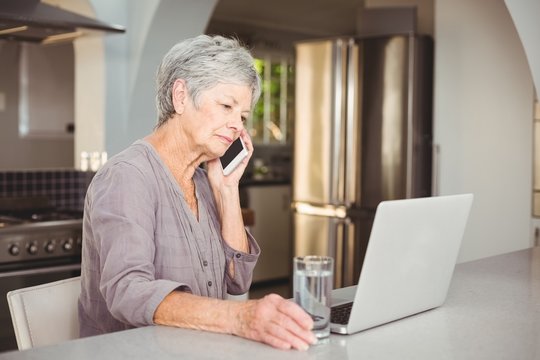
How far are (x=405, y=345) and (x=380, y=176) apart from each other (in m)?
3.23

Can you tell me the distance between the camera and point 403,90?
4.39m

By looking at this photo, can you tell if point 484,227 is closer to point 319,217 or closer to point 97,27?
point 319,217

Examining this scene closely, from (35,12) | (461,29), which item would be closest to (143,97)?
(35,12)

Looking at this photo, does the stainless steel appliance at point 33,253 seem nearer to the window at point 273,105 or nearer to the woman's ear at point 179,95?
the woman's ear at point 179,95

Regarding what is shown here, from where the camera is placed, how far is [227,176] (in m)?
1.90

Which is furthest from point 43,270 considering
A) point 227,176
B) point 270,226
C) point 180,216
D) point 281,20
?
point 281,20

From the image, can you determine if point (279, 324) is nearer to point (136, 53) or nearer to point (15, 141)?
point (136, 53)

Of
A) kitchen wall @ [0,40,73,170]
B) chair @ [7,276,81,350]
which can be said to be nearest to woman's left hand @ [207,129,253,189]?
chair @ [7,276,81,350]

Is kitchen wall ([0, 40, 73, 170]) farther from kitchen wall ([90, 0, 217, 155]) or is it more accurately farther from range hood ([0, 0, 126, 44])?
range hood ([0, 0, 126, 44])

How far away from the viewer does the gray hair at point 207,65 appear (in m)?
1.66

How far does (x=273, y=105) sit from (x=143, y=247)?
6.66m

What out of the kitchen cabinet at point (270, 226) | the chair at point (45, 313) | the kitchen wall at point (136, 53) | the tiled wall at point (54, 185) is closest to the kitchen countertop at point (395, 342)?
the chair at point (45, 313)

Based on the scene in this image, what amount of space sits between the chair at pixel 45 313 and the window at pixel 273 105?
6155 mm

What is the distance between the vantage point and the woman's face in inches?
65.9
